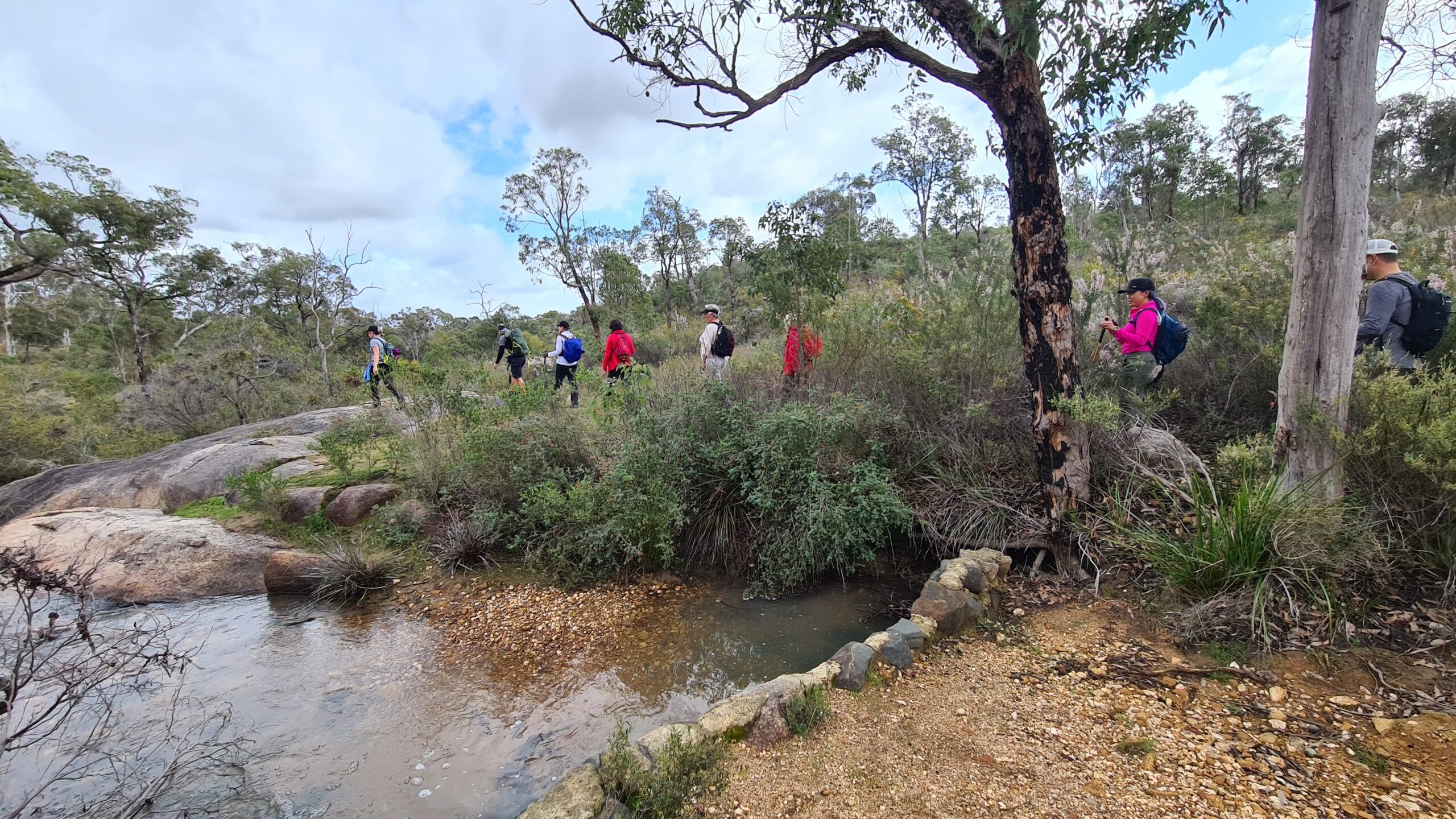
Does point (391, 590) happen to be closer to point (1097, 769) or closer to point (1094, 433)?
point (1097, 769)

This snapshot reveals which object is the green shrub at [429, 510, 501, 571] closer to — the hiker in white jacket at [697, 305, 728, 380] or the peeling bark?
the hiker in white jacket at [697, 305, 728, 380]

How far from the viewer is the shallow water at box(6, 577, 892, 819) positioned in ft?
9.35

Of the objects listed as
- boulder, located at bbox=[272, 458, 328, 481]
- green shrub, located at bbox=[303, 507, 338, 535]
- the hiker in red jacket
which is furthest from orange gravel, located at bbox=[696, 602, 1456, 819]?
boulder, located at bbox=[272, 458, 328, 481]

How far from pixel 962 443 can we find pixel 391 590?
17.7 ft

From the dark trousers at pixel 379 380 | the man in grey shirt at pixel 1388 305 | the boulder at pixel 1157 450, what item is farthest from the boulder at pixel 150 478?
the man in grey shirt at pixel 1388 305

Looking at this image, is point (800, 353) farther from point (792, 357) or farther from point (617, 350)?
point (617, 350)

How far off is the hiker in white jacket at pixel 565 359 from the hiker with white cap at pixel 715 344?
236 cm

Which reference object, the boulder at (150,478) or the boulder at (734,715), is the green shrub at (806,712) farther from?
the boulder at (150,478)

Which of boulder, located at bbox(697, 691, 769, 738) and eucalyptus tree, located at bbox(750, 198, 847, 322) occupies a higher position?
eucalyptus tree, located at bbox(750, 198, 847, 322)

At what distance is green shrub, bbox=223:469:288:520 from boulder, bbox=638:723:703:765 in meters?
6.37

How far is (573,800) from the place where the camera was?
2168 mm

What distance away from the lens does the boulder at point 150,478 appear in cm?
750

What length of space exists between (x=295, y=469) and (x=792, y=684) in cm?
787

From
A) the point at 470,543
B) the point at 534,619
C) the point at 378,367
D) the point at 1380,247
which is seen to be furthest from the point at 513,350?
the point at 1380,247
